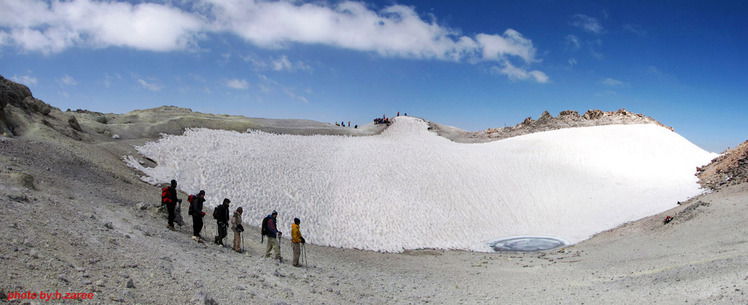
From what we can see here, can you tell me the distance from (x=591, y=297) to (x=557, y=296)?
3.17 feet

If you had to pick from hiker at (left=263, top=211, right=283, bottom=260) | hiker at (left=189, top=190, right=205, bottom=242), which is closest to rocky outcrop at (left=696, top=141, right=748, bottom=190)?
hiker at (left=263, top=211, right=283, bottom=260)

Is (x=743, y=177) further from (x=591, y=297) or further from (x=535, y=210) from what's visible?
(x=591, y=297)

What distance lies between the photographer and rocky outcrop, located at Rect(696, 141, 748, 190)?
25578mm

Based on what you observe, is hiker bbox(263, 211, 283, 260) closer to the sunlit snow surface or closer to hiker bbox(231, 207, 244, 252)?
hiker bbox(231, 207, 244, 252)

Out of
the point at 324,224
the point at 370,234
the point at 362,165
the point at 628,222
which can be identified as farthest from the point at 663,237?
the point at 362,165

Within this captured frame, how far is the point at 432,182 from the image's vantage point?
30562 millimetres

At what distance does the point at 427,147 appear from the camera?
3841 cm

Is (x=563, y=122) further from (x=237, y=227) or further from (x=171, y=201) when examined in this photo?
(x=171, y=201)

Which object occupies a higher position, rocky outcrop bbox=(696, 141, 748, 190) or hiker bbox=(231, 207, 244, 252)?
rocky outcrop bbox=(696, 141, 748, 190)

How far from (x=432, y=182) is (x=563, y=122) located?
84.6ft

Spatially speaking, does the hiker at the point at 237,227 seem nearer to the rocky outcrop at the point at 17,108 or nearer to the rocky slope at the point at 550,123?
the rocky outcrop at the point at 17,108

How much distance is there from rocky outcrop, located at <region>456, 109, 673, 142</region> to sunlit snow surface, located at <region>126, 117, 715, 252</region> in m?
6.30

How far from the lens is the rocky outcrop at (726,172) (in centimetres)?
2558

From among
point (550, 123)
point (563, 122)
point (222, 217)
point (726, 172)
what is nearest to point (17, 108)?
point (222, 217)
